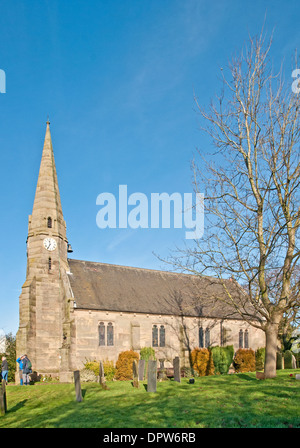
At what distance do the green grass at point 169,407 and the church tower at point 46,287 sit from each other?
38.7 feet

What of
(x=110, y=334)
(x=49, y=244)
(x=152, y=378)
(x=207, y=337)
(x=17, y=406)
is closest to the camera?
(x=17, y=406)

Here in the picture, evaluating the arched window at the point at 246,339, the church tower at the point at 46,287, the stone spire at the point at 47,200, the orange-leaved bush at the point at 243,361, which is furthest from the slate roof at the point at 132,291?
the stone spire at the point at 47,200

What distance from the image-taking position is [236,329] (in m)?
41.5

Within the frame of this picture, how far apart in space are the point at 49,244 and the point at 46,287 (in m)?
3.69

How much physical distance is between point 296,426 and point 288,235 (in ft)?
32.4

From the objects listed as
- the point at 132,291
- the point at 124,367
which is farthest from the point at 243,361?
the point at 124,367

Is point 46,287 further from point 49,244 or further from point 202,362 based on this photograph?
point 202,362

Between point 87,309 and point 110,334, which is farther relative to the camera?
point 110,334

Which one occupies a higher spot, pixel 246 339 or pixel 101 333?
pixel 101 333

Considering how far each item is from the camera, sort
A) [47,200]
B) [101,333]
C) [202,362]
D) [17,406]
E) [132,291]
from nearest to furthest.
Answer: [17,406] < [101,333] < [202,362] < [47,200] < [132,291]

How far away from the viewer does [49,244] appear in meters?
34.6

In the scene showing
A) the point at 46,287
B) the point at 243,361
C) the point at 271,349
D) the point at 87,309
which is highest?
the point at 46,287

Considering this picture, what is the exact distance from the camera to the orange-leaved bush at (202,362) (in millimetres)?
34688
